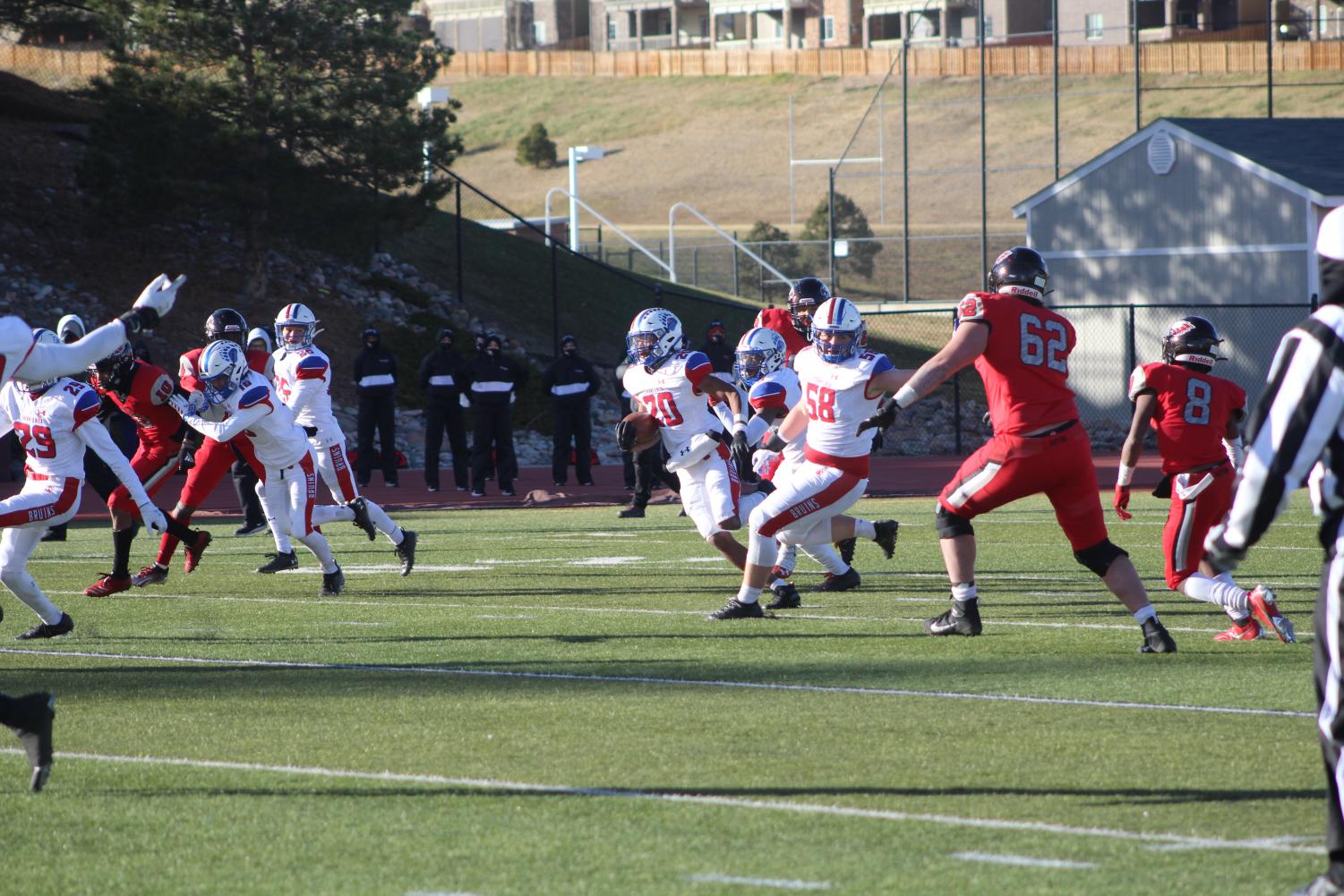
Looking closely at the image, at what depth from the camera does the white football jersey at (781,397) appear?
438 inches

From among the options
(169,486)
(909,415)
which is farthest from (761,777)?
(909,415)

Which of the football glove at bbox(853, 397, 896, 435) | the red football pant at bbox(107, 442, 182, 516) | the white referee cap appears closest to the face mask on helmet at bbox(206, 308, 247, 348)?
the red football pant at bbox(107, 442, 182, 516)

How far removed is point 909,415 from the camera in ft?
101

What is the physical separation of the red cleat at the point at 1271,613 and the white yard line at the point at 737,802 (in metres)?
3.99

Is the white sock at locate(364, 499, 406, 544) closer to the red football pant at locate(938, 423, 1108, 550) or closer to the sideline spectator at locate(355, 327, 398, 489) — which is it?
the red football pant at locate(938, 423, 1108, 550)

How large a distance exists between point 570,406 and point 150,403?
9.62 meters

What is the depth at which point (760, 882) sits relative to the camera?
4676 millimetres

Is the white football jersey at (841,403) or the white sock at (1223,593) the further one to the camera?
the white football jersey at (841,403)

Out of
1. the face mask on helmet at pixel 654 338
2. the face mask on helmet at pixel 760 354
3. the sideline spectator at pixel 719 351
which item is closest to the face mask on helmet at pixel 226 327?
the face mask on helmet at pixel 654 338

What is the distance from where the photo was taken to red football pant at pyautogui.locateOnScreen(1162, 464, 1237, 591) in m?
9.32

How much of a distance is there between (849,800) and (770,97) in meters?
78.7

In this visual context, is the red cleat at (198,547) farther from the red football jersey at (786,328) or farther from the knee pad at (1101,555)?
the knee pad at (1101,555)

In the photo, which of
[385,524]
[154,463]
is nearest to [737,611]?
[385,524]

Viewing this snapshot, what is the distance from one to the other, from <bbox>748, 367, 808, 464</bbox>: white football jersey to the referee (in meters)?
6.51
